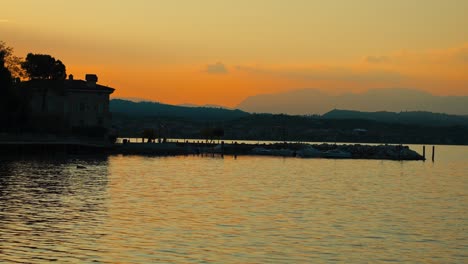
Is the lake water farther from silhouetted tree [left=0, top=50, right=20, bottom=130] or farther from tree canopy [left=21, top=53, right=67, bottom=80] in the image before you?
tree canopy [left=21, top=53, right=67, bottom=80]

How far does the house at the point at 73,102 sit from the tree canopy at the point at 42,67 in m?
4.15

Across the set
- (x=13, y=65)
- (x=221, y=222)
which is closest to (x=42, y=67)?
(x=13, y=65)

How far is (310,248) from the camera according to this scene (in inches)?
1330

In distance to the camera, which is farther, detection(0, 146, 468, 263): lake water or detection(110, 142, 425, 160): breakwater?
detection(110, 142, 425, 160): breakwater

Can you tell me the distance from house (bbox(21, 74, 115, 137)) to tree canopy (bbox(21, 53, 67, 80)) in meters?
4.15

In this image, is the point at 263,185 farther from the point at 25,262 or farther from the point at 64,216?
the point at 25,262

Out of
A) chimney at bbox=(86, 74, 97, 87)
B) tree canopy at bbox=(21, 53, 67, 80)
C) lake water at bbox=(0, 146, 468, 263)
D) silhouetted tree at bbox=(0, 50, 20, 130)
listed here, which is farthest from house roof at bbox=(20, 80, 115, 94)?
lake water at bbox=(0, 146, 468, 263)

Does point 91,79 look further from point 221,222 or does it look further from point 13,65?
point 221,222

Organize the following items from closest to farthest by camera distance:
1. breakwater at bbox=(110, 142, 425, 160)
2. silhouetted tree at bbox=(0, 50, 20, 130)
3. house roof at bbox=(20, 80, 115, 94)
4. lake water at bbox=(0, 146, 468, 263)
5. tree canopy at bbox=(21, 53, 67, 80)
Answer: lake water at bbox=(0, 146, 468, 263), silhouetted tree at bbox=(0, 50, 20, 130), house roof at bbox=(20, 80, 115, 94), tree canopy at bbox=(21, 53, 67, 80), breakwater at bbox=(110, 142, 425, 160)

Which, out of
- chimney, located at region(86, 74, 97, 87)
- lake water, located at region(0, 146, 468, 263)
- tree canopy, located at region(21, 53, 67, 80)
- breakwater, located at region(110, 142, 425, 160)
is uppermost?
tree canopy, located at region(21, 53, 67, 80)

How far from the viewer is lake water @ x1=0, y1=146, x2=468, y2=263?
31.9 metres

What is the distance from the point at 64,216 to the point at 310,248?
Answer: 15534 mm

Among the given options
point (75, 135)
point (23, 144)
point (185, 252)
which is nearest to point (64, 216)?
point (185, 252)

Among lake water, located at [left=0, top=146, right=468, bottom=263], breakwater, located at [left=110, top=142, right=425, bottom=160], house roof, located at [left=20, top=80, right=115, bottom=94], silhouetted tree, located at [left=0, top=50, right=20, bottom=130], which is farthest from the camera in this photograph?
breakwater, located at [left=110, top=142, right=425, bottom=160]
